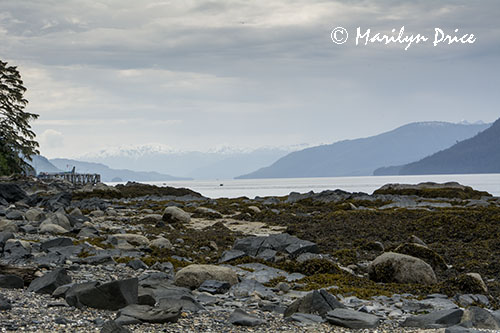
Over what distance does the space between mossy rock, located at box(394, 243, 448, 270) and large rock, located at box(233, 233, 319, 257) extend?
2.71 metres

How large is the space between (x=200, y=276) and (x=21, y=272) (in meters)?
3.35

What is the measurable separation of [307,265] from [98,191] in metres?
33.2

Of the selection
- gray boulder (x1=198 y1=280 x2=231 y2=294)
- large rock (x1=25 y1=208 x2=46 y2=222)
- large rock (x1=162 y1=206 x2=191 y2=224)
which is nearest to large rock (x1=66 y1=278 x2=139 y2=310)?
gray boulder (x1=198 y1=280 x2=231 y2=294)

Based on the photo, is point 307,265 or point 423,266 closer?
point 423,266

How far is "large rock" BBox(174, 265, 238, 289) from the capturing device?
11.0 m

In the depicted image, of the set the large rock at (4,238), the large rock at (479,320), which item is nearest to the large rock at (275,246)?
the large rock at (4,238)

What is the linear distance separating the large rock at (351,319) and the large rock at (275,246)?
723 cm

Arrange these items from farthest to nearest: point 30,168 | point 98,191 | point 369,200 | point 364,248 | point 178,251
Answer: point 30,168
point 98,191
point 369,200
point 364,248
point 178,251

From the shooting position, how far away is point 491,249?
16938 mm

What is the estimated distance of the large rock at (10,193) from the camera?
30516 mm

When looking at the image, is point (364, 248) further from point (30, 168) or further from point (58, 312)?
point (30, 168)

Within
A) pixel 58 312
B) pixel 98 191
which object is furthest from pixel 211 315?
pixel 98 191

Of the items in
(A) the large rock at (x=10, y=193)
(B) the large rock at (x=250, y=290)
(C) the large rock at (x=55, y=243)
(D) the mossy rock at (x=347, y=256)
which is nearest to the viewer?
(B) the large rock at (x=250, y=290)

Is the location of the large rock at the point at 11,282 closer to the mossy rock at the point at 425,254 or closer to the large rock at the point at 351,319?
the large rock at the point at 351,319
